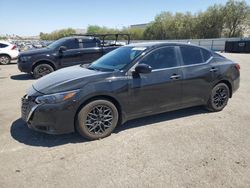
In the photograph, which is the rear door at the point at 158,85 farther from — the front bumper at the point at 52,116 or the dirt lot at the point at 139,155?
the front bumper at the point at 52,116

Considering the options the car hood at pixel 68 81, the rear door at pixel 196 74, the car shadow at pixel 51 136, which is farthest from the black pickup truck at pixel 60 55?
the rear door at pixel 196 74

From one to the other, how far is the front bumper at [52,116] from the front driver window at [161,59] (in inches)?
63.3

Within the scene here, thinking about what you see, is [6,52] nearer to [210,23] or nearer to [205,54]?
[205,54]

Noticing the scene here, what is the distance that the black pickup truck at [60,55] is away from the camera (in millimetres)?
9859

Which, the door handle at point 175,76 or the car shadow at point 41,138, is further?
the door handle at point 175,76

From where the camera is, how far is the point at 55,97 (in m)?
Answer: 3.86

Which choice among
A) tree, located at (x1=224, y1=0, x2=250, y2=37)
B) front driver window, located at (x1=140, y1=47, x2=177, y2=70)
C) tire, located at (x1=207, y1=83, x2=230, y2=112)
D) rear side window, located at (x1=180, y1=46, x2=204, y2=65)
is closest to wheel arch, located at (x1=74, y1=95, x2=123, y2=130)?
front driver window, located at (x1=140, y1=47, x2=177, y2=70)

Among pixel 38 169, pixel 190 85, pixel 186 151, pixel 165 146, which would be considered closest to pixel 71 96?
pixel 38 169

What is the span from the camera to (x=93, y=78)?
411cm

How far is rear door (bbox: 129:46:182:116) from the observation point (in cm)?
441

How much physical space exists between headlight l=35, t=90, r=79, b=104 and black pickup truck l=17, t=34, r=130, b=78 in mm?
6405

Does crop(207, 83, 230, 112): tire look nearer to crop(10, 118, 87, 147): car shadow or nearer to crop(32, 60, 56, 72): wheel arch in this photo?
crop(10, 118, 87, 147): car shadow

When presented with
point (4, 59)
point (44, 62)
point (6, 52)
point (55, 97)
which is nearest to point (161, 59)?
point (55, 97)

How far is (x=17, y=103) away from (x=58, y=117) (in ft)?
10.3
